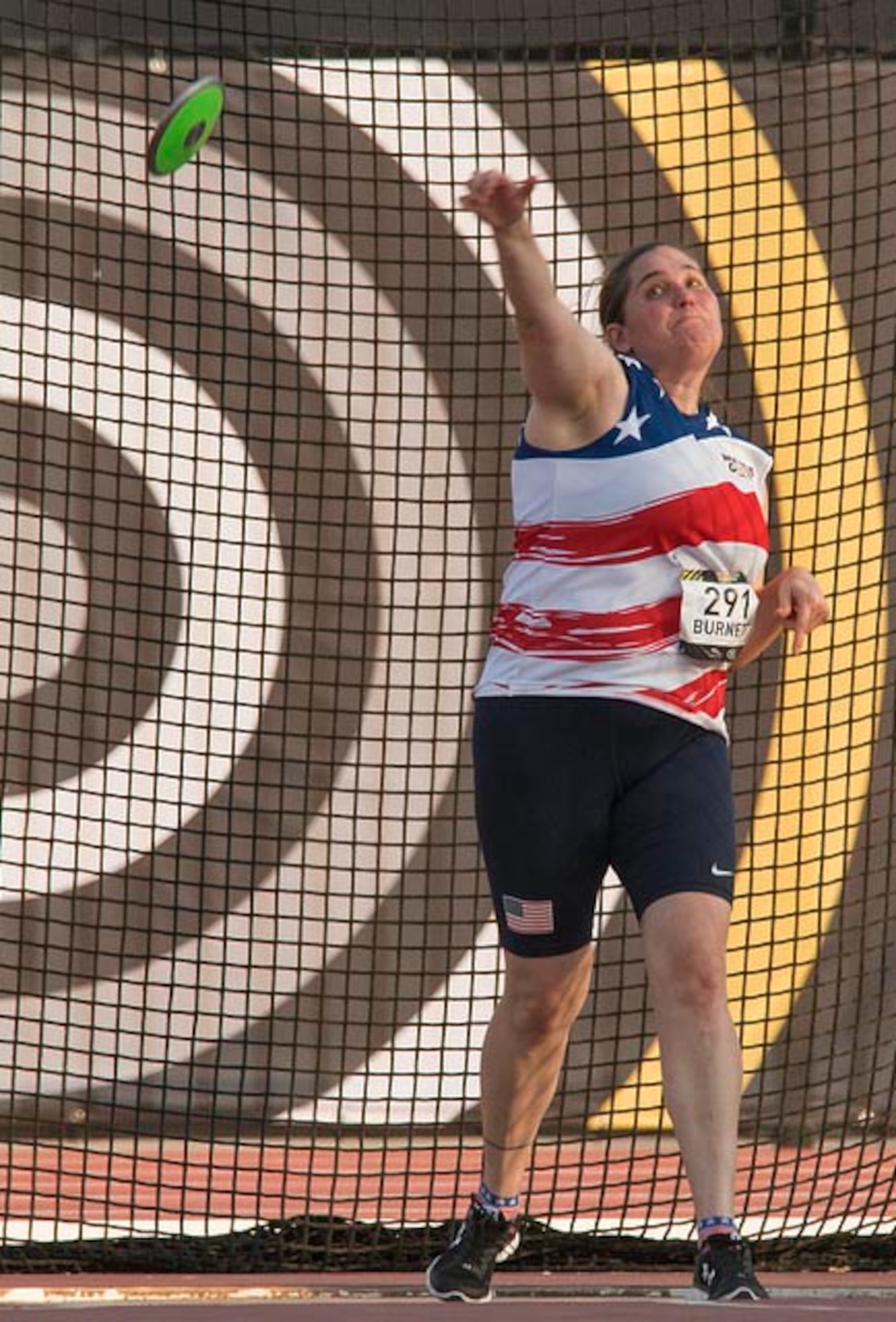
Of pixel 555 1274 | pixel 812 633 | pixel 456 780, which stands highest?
pixel 812 633

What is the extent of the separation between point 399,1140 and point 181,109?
130 inches

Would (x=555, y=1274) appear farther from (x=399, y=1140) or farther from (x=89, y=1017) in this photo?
(x=89, y=1017)

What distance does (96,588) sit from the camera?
6281 mm

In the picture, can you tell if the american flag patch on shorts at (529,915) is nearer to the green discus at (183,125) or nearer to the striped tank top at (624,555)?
the striped tank top at (624,555)

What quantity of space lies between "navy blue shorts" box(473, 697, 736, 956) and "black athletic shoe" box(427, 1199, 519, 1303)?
0.54 metres

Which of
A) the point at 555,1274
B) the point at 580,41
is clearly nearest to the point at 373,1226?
the point at 555,1274

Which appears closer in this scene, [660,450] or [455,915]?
[660,450]

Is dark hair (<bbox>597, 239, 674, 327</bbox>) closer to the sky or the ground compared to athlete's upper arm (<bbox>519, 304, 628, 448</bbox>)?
closer to the sky

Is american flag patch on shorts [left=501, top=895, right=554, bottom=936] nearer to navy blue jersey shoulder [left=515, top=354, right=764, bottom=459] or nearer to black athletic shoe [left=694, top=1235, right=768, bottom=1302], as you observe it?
black athletic shoe [left=694, top=1235, right=768, bottom=1302]

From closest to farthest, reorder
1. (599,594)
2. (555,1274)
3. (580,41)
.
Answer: (599,594), (555,1274), (580,41)

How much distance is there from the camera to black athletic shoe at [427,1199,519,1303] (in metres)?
3.88

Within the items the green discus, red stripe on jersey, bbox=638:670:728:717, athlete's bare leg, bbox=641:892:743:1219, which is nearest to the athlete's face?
red stripe on jersey, bbox=638:670:728:717

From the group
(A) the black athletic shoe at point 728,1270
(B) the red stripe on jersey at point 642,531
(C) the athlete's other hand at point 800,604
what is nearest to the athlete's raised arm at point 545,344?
(B) the red stripe on jersey at point 642,531

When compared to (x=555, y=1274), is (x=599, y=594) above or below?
above
